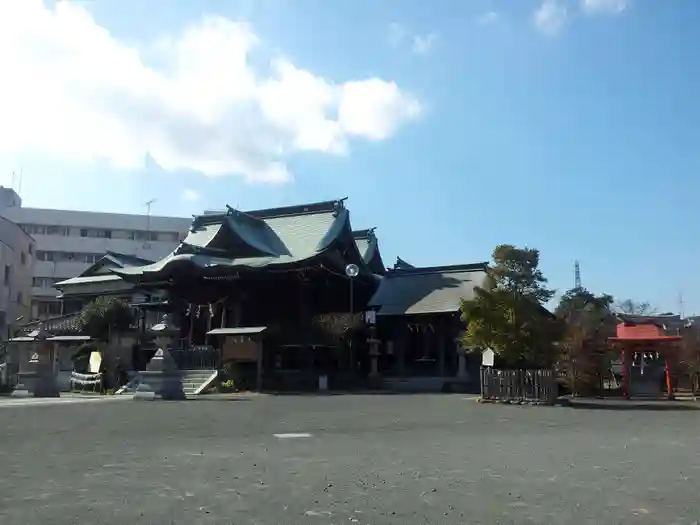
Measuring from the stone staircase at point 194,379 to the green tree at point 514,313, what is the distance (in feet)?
44.1

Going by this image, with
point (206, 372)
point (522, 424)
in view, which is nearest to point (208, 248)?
point (206, 372)

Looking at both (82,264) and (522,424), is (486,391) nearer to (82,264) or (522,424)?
(522,424)

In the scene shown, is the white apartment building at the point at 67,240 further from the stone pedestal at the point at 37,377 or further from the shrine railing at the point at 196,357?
the stone pedestal at the point at 37,377

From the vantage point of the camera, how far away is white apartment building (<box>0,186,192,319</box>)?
71.2m

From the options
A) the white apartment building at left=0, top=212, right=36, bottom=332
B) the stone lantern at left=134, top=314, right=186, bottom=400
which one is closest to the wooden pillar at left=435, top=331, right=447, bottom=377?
the stone lantern at left=134, top=314, right=186, bottom=400

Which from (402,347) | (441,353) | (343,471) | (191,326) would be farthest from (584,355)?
(343,471)

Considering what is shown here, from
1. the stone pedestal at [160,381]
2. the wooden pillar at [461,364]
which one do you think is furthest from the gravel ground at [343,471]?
the wooden pillar at [461,364]

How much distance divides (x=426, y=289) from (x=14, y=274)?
37.3 meters

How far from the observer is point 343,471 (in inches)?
345

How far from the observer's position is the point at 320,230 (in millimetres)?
42469

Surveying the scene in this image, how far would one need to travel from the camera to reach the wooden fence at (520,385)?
2398 cm

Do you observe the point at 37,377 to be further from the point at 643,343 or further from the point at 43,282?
the point at 43,282

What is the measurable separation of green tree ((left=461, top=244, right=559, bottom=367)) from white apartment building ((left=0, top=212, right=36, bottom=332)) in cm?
4218

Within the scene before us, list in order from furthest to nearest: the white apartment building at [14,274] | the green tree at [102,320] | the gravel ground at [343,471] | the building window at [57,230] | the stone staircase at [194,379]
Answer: the building window at [57,230] → the white apartment building at [14,274] → the green tree at [102,320] → the stone staircase at [194,379] → the gravel ground at [343,471]
